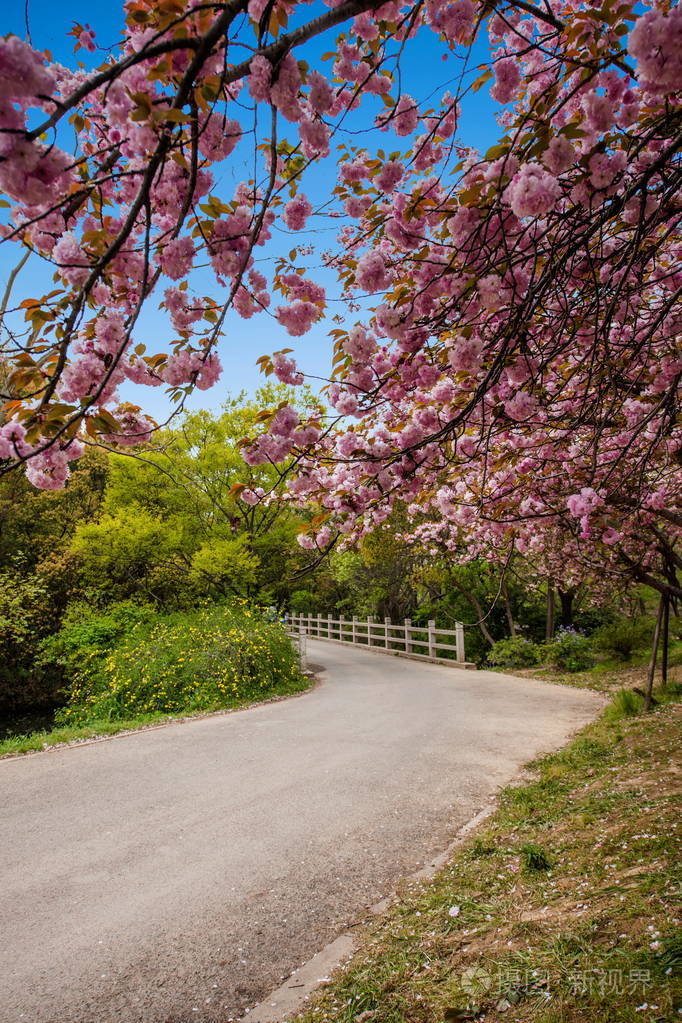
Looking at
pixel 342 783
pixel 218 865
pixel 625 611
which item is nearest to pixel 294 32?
pixel 218 865

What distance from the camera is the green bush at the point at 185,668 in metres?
9.38

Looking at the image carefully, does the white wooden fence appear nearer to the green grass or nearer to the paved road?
the green grass

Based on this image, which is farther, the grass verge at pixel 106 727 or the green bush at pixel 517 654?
the green bush at pixel 517 654

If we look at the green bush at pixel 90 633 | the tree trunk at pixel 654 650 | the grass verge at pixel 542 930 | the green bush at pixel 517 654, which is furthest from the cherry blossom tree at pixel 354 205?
the green bush at pixel 517 654

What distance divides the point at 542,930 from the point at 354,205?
3511mm

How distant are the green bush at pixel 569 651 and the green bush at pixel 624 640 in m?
0.29

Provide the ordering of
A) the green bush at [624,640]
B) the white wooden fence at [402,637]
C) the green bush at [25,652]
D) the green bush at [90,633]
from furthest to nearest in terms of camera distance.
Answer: the white wooden fence at [402,637]
the green bush at [25,652]
the green bush at [624,640]
the green bush at [90,633]

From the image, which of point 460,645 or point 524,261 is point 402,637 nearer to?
point 460,645

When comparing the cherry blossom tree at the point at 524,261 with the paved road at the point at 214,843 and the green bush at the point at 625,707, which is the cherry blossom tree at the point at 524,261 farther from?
the green bush at the point at 625,707

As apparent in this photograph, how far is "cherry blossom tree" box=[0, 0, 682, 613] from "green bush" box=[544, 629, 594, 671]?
9700 mm

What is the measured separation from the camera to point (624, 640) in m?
11.8

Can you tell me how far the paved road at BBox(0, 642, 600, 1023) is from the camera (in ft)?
8.34

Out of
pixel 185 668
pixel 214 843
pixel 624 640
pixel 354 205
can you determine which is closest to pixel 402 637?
pixel 624 640

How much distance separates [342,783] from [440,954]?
9.36ft
